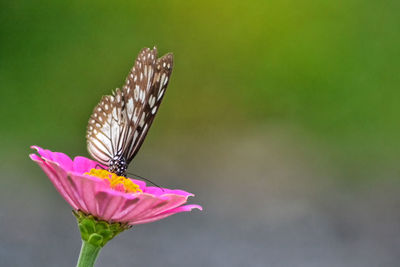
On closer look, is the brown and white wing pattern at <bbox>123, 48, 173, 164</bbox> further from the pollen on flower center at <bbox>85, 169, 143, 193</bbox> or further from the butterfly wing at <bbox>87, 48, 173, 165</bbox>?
the pollen on flower center at <bbox>85, 169, 143, 193</bbox>

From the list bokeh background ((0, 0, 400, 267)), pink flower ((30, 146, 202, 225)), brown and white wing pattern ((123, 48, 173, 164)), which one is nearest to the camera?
pink flower ((30, 146, 202, 225))

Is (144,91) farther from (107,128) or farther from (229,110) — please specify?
(229,110)

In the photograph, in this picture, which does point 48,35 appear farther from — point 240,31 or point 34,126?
point 240,31

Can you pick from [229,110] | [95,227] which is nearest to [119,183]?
[95,227]

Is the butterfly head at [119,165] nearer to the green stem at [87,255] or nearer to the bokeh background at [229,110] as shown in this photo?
the green stem at [87,255]

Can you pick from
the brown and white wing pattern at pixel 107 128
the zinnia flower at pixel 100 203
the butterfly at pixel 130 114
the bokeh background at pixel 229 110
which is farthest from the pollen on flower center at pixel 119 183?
the bokeh background at pixel 229 110

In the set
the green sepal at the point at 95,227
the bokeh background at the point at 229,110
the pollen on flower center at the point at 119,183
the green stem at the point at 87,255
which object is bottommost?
the green stem at the point at 87,255

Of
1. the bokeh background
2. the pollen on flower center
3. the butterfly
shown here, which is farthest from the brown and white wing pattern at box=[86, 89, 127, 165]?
the bokeh background
